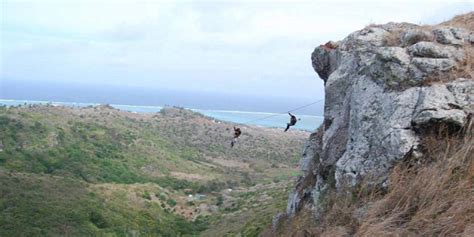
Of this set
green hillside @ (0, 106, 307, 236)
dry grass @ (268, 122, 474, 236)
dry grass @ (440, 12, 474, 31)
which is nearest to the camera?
dry grass @ (268, 122, 474, 236)

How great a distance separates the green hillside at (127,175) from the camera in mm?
44000

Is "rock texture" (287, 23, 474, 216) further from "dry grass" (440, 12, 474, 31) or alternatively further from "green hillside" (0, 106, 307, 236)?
"green hillside" (0, 106, 307, 236)

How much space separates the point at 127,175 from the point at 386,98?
62856 millimetres

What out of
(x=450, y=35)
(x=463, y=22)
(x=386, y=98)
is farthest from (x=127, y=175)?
(x=386, y=98)

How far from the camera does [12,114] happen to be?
75438 millimetres

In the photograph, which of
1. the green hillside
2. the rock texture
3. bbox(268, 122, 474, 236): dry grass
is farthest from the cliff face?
the green hillside

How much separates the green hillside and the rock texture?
899 inches

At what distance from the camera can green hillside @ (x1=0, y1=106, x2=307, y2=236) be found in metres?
44.0

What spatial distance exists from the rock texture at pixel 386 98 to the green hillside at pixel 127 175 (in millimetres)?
22844

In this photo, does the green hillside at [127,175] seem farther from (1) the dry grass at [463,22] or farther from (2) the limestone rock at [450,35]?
(2) the limestone rock at [450,35]

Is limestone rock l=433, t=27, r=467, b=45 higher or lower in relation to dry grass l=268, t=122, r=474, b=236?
higher

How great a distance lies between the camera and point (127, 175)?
222 ft

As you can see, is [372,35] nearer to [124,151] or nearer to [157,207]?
[157,207]

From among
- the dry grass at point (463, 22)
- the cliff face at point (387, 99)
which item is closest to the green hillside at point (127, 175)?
the dry grass at point (463, 22)
